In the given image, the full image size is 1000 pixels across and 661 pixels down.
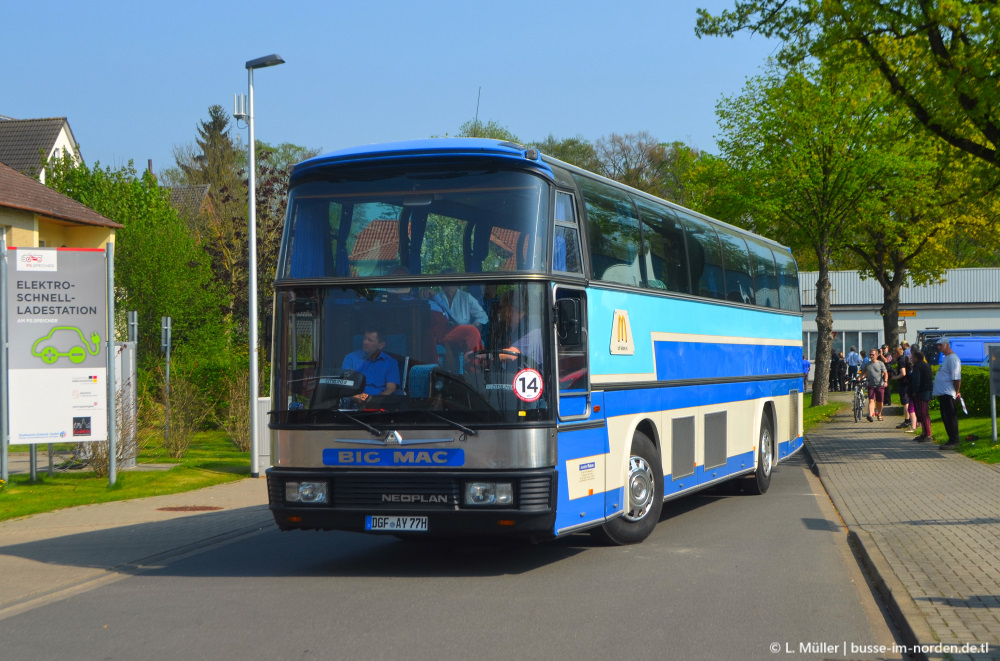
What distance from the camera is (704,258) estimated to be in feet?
43.5

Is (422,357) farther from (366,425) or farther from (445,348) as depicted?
(366,425)

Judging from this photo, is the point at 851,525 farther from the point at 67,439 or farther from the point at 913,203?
the point at 913,203

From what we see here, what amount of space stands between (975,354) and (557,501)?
140 ft

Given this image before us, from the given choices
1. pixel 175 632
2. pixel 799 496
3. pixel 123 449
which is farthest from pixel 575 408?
pixel 123 449

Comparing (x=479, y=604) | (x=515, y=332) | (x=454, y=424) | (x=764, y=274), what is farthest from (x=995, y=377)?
(x=479, y=604)

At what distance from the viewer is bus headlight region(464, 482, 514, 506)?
8.54 meters

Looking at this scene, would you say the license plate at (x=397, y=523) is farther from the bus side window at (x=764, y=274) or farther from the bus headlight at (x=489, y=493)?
the bus side window at (x=764, y=274)

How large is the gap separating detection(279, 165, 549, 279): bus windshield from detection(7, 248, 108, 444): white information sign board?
24.8ft

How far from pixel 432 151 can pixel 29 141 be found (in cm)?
4865

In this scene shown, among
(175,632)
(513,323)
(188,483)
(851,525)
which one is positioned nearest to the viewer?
(175,632)

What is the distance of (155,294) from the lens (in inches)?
1448

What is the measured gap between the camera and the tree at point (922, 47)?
1648 cm

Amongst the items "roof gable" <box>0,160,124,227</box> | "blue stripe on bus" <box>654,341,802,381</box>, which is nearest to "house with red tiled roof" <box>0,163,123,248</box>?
"roof gable" <box>0,160,124,227</box>

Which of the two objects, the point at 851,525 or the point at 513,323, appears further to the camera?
the point at 851,525
